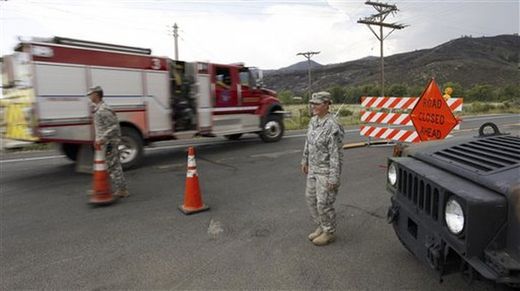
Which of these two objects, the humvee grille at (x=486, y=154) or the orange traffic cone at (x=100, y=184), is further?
the orange traffic cone at (x=100, y=184)

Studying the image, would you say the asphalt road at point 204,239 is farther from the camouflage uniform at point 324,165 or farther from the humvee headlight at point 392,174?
the humvee headlight at point 392,174

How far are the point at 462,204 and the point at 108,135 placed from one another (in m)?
5.30

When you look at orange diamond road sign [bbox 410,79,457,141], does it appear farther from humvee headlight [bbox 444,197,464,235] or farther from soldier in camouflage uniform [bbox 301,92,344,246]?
humvee headlight [bbox 444,197,464,235]

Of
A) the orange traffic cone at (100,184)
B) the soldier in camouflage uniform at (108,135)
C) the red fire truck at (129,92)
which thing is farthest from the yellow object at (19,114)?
the orange traffic cone at (100,184)

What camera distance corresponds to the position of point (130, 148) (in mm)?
8508

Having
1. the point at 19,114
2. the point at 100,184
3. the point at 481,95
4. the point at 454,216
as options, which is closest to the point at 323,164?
the point at 454,216

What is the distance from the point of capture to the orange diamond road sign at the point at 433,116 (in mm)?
6637

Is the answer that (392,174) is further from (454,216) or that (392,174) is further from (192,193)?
(192,193)

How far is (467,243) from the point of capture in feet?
7.17

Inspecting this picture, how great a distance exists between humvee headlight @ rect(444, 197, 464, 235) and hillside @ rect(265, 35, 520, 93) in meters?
81.5

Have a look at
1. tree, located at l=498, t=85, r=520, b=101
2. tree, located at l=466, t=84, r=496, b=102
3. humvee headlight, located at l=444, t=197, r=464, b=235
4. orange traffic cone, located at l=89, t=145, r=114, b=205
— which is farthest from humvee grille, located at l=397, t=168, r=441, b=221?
tree, located at l=498, t=85, r=520, b=101

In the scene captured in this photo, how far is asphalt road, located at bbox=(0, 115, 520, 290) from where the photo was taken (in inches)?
137

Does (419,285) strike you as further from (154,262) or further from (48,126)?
(48,126)

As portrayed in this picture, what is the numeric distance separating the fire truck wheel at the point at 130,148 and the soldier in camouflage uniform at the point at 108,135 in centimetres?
217
